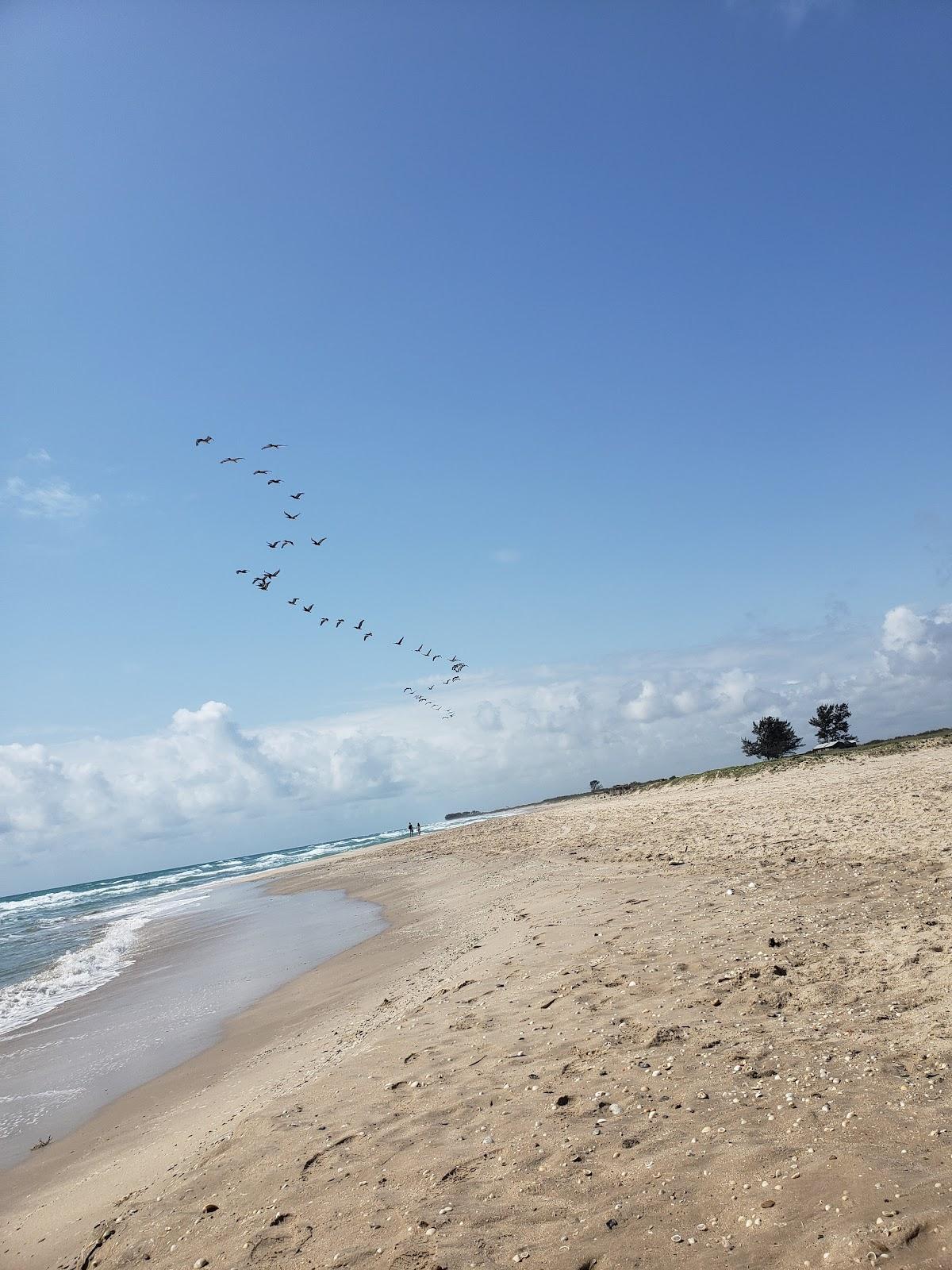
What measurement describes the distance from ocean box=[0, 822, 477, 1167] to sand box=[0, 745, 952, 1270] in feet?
3.77

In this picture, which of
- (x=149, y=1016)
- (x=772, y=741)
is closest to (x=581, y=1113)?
(x=149, y=1016)

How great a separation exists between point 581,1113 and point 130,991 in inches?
680

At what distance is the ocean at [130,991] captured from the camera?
11758 millimetres

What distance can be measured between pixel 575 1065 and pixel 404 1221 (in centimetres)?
256

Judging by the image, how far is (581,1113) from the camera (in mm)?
6633

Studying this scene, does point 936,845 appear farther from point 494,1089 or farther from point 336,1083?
point 336,1083

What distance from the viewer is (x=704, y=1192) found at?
524 centimetres

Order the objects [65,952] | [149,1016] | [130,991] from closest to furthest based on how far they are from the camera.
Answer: [149,1016], [130,991], [65,952]

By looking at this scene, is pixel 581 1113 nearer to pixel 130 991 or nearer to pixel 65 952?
pixel 130 991

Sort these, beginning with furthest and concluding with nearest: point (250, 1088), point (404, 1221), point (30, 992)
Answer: point (30, 992)
point (250, 1088)
point (404, 1221)

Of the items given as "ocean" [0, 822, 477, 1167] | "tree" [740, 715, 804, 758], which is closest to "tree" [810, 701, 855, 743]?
"tree" [740, 715, 804, 758]

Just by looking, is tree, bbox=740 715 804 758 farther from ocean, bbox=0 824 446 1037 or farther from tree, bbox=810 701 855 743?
ocean, bbox=0 824 446 1037

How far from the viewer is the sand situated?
5094 mm

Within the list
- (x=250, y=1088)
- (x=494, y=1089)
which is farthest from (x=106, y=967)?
(x=494, y=1089)
